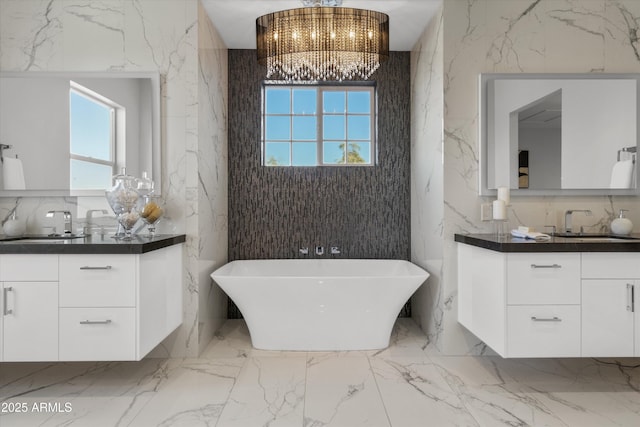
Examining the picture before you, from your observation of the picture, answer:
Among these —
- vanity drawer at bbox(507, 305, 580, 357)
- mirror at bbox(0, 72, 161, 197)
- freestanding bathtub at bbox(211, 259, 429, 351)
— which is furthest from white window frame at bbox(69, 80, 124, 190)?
vanity drawer at bbox(507, 305, 580, 357)

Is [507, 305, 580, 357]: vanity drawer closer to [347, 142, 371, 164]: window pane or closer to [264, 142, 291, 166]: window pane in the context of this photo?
[347, 142, 371, 164]: window pane

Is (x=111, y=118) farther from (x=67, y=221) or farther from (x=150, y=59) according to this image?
(x=67, y=221)

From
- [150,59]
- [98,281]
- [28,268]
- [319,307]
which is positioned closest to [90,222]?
[28,268]

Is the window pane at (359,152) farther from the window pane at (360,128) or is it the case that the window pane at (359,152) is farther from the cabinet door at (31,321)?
the cabinet door at (31,321)

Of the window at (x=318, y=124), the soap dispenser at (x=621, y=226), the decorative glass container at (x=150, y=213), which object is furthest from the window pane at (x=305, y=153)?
the soap dispenser at (x=621, y=226)

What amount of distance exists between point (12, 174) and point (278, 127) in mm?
2052

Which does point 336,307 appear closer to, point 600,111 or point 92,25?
point 600,111

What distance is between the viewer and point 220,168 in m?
3.40

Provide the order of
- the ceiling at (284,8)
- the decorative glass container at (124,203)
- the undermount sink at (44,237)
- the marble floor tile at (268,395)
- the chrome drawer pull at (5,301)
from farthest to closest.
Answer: the ceiling at (284,8) → the undermount sink at (44,237) → the decorative glass container at (124,203) → the chrome drawer pull at (5,301) → the marble floor tile at (268,395)

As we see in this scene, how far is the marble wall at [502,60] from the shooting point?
9.05 feet

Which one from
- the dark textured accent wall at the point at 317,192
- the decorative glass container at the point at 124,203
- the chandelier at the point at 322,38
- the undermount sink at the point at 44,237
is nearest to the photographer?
the chandelier at the point at 322,38

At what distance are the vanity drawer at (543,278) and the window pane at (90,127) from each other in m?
2.57

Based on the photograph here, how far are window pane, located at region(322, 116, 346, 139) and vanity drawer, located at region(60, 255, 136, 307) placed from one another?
224 centimetres

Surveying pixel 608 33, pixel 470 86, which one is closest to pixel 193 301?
pixel 470 86
